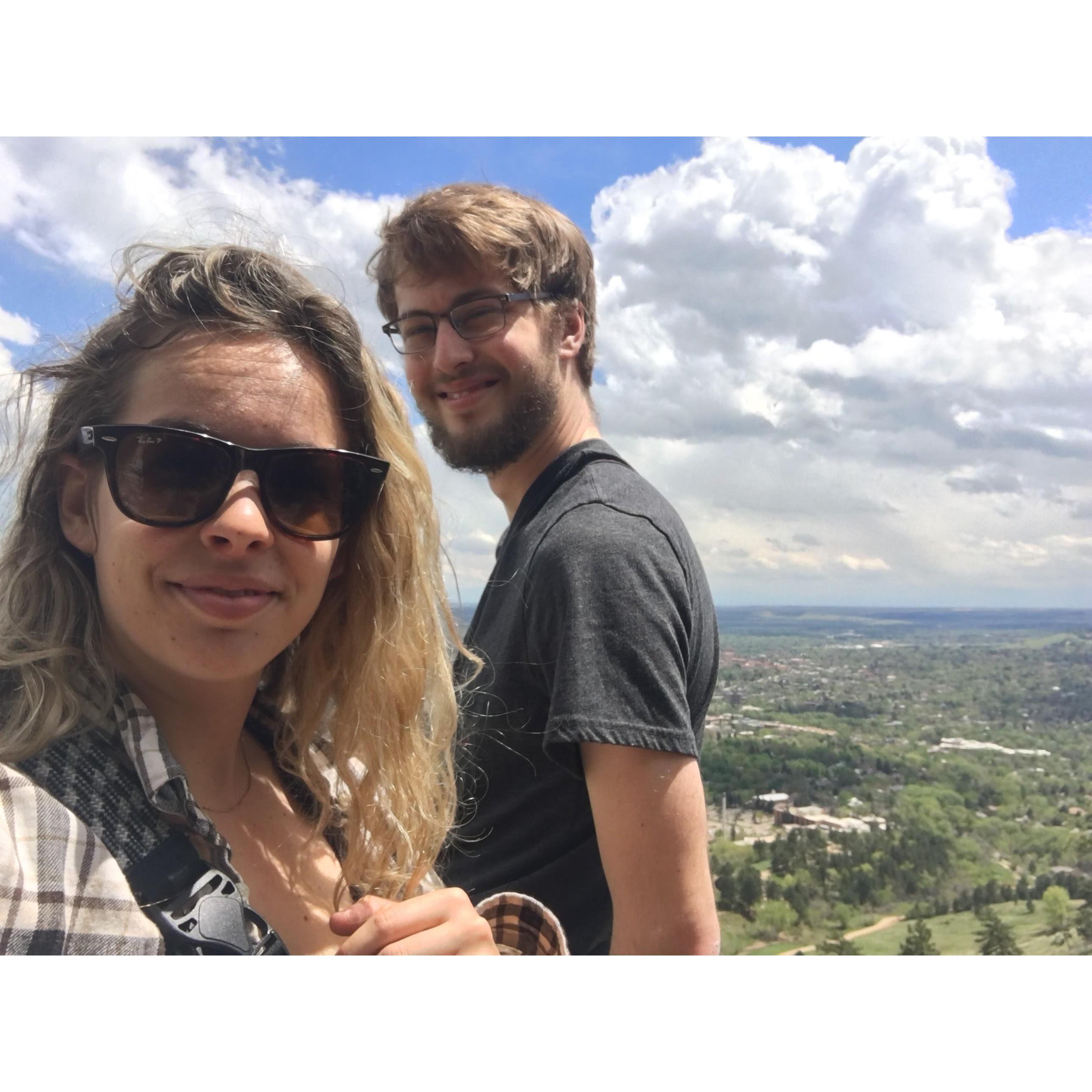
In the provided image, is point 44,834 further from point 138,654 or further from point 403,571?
point 403,571

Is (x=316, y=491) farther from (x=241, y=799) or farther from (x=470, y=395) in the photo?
(x=470, y=395)

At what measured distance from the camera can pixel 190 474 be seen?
40.6 inches

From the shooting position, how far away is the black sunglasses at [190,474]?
40.3 inches

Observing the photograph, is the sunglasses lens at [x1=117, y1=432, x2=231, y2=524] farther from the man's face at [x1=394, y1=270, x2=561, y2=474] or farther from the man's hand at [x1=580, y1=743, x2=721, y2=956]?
the man's face at [x1=394, y1=270, x2=561, y2=474]

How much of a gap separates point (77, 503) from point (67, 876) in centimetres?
54

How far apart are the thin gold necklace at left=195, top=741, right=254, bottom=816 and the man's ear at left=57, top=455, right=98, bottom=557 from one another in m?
0.42

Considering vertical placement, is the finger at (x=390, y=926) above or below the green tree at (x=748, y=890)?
above

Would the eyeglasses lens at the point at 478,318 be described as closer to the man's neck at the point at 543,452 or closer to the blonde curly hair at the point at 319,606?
the man's neck at the point at 543,452

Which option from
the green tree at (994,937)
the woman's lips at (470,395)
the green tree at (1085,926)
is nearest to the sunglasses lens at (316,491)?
the woman's lips at (470,395)

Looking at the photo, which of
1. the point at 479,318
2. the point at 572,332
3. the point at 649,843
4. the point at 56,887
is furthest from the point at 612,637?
the point at 572,332

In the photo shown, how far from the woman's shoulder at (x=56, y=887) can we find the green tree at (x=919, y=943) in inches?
54.7

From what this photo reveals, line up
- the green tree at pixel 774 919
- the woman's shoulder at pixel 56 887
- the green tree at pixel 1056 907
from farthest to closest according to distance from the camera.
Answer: the green tree at pixel 774 919
the green tree at pixel 1056 907
the woman's shoulder at pixel 56 887

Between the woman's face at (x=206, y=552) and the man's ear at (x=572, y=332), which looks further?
the man's ear at (x=572, y=332)
